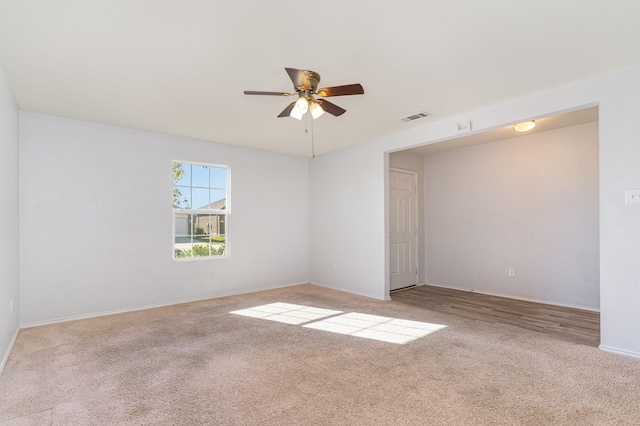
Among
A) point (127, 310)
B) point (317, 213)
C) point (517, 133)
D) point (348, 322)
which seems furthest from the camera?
point (317, 213)

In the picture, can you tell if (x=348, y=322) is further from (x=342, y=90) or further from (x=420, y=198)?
(x=420, y=198)

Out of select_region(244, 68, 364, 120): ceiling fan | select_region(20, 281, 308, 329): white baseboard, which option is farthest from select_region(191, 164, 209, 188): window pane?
select_region(244, 68, 364, 120): ceiling fan

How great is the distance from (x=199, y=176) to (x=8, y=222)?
99.1 inches

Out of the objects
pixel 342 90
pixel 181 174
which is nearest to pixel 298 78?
pixel 342 90

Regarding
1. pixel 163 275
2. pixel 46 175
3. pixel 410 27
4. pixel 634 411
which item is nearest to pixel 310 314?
pixel 163 275

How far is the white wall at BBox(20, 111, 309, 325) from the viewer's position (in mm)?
3953

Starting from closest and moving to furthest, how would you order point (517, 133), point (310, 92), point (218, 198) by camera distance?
point (310, 92), point (517, 133), point (218, 198)

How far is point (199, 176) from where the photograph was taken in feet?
17.5

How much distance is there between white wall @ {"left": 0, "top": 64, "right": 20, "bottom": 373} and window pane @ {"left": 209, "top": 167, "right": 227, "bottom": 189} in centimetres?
239

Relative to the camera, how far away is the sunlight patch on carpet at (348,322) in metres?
3.51

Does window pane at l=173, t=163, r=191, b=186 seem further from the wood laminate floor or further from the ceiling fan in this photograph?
the wood laminate floor

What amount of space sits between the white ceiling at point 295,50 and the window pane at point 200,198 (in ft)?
5.21

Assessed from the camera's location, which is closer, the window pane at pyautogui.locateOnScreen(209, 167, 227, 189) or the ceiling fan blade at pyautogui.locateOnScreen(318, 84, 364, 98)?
the ceiling fan blade at pyautogui.locateOnScreen(318, 84, 364, 98)

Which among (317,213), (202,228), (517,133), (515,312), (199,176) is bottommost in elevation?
(515,312)
